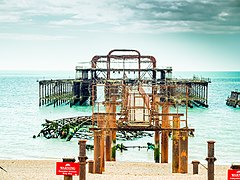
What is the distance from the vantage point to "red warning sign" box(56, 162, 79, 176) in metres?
11.3

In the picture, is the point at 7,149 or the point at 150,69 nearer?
the point at 7,149

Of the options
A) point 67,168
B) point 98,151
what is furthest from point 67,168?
point 98,151

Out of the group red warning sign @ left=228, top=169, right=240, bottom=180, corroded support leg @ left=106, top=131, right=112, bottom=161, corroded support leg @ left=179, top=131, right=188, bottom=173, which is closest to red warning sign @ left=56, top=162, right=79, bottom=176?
red warning sign @ left=228, top=169, right=240, bottom=180

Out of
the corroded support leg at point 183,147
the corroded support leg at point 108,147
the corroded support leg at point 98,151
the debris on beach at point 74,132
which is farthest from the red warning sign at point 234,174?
the debris on beach at point 74,132

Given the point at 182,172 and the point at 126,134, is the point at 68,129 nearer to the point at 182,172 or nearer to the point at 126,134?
the point at 126,134

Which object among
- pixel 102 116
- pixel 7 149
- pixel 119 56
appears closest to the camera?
pixel 102 116

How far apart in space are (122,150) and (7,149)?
7.54 meters

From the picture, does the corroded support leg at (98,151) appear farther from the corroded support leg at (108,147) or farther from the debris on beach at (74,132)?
the debris on beach at (74,132)

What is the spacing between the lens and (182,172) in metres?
17.9

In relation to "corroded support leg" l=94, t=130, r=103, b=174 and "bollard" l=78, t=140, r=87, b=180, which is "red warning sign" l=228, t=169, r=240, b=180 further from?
"corroded support leg" l=94, t=130, r=103, b=174

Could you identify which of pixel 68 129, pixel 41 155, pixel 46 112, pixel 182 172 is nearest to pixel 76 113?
pixel 46 112

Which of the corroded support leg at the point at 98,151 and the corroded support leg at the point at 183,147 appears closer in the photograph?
the corroded support leg at the point at 98,151

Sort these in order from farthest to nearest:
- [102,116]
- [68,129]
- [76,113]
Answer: [76,113]
[68,129]
[102,116]

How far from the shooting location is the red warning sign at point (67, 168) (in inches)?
444
